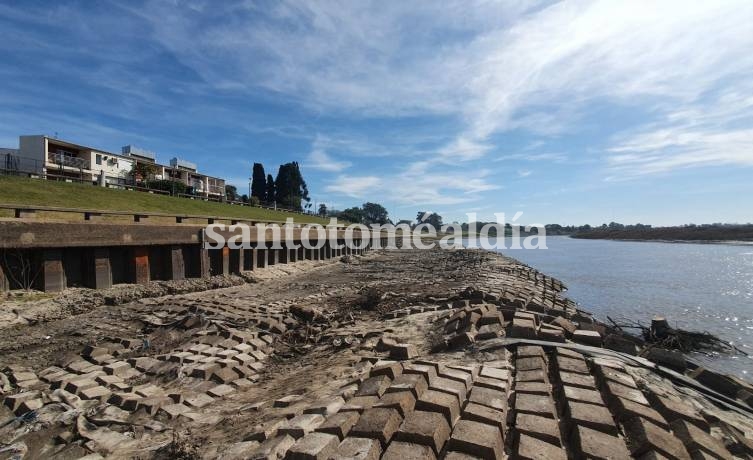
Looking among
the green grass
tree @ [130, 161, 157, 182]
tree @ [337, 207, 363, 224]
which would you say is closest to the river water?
the green grass

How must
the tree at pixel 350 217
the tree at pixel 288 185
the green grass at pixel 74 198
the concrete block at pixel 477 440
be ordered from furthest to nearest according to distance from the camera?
the tree at pixel 350 217 < the tree at pixel 288 185 < the green grass at pixel 74 198 < the concrete block at pixel 477 440

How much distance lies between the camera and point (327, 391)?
4613 mm

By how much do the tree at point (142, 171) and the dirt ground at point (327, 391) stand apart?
49.5 metres

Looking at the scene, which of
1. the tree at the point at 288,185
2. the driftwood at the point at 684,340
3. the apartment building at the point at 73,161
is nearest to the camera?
the driftwood at the point at 684,340

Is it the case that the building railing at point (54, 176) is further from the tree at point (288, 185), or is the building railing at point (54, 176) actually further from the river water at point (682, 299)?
the river water at point (682, 299)

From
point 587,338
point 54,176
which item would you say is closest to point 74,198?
point 54,176

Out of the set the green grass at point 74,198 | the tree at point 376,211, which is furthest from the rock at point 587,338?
the tree at point 376,211

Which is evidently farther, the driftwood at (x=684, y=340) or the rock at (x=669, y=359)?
the driftwood at (x=684, y=340)

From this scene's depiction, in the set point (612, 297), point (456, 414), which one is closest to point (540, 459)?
point (456, 414)

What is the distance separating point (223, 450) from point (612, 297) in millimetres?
20299

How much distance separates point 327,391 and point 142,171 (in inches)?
2288

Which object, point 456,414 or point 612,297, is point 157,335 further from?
point 612,297

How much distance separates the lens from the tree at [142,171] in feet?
167

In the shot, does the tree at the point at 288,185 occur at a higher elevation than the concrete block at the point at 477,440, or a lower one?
higher
